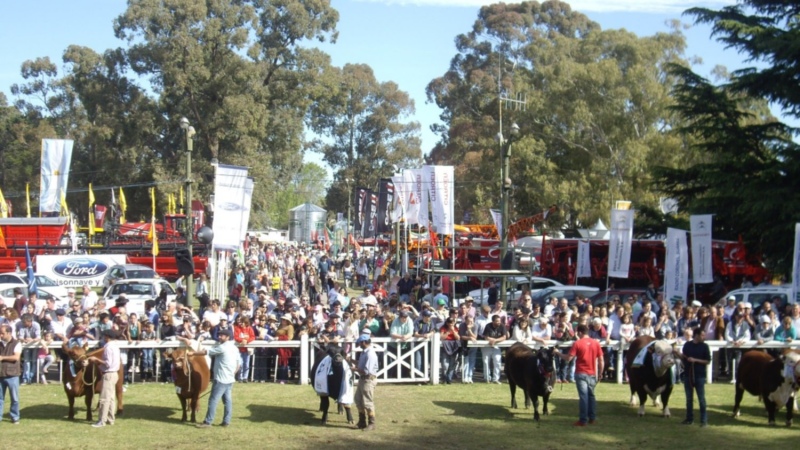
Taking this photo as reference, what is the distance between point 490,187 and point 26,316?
4262 cm

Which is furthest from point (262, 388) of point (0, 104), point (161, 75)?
point (0, 104)

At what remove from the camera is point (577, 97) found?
149ft

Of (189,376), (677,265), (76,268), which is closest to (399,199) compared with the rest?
(76,268)

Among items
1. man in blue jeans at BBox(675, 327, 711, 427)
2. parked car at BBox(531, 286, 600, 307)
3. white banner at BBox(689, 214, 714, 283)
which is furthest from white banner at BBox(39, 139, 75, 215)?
man in blue jeans at BBox(675, 327, 711, 427)

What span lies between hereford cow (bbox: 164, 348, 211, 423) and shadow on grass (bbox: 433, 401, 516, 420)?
4.24 m

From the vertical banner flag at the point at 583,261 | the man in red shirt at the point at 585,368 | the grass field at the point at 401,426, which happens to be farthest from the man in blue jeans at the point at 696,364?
the vertical banner flag at the point at 583,261

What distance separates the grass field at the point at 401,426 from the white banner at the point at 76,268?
16118 millimetres

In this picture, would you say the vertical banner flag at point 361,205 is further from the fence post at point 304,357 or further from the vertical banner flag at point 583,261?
the fence post at point 304,357

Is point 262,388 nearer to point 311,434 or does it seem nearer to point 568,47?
point 311,434

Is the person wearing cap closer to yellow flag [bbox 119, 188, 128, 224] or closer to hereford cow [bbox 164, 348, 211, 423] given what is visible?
hereford cow [bbox 164, 348, 211, 423]

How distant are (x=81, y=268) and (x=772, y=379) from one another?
2572 centimetres

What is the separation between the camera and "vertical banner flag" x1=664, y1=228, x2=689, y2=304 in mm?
23266

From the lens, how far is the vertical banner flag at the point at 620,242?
24.4 meters

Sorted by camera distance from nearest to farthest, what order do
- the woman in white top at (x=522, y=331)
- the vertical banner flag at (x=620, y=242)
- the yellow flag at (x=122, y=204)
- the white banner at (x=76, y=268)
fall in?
1. the woman in white top at (x=522, y=331)
2. the vertical banner flag at (x=620, y=242)
3. the white banner at (x=76, y=268)
4. the yellow flag at (x=122, y=204)
